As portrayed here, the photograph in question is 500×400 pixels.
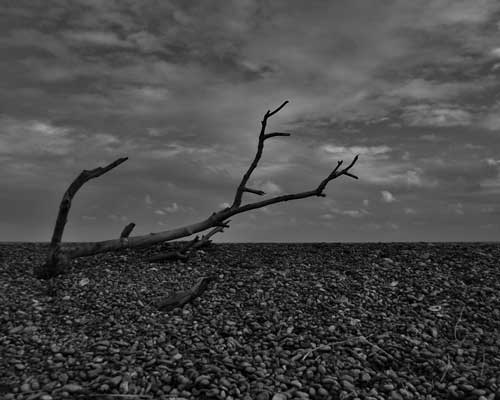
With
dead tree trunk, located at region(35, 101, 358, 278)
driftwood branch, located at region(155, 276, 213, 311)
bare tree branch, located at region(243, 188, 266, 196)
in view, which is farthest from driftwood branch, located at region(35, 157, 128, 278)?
bare tree branch, located at region(243, 188, 266, 196)

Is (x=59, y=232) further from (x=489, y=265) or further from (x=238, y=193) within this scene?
(x=489, y=265)

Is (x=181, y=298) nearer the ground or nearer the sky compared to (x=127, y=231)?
nearer the ground

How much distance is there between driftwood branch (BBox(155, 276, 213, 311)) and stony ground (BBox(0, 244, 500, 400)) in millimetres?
197

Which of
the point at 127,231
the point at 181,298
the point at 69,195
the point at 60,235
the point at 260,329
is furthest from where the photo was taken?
the point at 127,231

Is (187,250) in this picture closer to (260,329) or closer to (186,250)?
(186,250)

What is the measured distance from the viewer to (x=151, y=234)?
39.4 feet

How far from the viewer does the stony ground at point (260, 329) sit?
21.4 ft

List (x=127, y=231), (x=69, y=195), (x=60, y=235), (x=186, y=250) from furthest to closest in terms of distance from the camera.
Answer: (x=186, y=250), (x=127, y=231), (x=60, y=235), (x=69, y=195)

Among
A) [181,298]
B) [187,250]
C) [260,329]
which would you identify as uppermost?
[187,250]

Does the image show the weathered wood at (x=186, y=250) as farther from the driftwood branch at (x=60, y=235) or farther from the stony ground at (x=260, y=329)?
the driftwood branch at (x=60, y=235)

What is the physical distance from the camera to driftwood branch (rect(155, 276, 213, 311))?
8.91 metres

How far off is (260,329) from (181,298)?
1.74 m

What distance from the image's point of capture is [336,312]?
8781 millimetres

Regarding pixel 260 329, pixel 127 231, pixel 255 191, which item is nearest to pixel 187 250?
pixel 127 231
